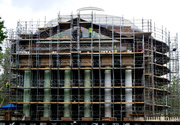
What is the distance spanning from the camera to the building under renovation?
4562 centimetres

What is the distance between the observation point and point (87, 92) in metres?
46.2

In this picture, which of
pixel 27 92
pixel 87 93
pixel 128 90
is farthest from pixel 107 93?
pixel 27 92

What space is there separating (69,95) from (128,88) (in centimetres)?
750

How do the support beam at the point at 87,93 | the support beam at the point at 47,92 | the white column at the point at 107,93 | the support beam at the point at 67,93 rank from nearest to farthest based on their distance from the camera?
1. the white column at the point at 107,93
2. the support beam at the point at 87,93
3. the support beam at the point at 67,93
4. the support beam at the point at 47,92

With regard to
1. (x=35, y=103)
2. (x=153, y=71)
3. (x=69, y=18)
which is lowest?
(x=35, y=103)

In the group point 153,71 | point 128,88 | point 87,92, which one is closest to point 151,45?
point 153,71

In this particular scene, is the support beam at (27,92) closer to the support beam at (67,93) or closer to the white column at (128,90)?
the support beam at (67,93)

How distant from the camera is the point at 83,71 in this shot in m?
47.7

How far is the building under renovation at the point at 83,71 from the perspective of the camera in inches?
1796

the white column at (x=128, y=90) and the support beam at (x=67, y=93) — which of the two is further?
the support beam at (x=67, y=93)

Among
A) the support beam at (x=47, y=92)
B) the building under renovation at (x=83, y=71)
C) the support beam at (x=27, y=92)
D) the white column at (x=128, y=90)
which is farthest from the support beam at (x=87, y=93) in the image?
the support beam at (x=27, y=92)

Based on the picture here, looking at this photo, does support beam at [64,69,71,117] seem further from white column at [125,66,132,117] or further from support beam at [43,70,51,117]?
white column at [125,66,132,117]

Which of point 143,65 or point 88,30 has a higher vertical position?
point 88,30

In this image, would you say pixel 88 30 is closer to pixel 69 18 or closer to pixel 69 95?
pixel 69 18
